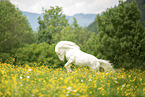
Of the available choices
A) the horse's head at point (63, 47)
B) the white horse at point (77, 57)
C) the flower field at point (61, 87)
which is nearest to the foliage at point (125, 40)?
the white horse at point (77, 57)

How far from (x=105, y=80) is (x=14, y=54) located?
1195cm

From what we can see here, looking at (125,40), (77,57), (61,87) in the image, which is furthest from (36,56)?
(61,87)

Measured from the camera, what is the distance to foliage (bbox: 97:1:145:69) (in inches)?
377

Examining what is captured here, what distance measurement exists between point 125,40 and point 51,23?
34.1 meters

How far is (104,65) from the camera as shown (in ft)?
20.3

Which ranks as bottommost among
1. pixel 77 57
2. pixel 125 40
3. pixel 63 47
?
pixel 77 57

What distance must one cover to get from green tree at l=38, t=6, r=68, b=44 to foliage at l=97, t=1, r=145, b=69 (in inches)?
1182

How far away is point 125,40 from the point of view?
9.92 m

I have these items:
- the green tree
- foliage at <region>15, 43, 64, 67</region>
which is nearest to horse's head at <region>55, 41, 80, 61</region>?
foliage at <region>15, 43, 64, 67</region>

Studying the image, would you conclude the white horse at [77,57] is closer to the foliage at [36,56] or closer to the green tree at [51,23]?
the foliage at [36,56]

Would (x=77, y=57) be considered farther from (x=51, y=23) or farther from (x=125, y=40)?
(x=51, y=23)

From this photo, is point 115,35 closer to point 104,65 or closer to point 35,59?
point 104,65

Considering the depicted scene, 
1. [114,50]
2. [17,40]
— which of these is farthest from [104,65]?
[17,40]

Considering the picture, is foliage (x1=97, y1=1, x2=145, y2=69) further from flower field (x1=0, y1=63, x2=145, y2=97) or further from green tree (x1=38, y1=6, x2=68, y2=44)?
green tree (x1=38, y1=6, x2=68, y2=44)
